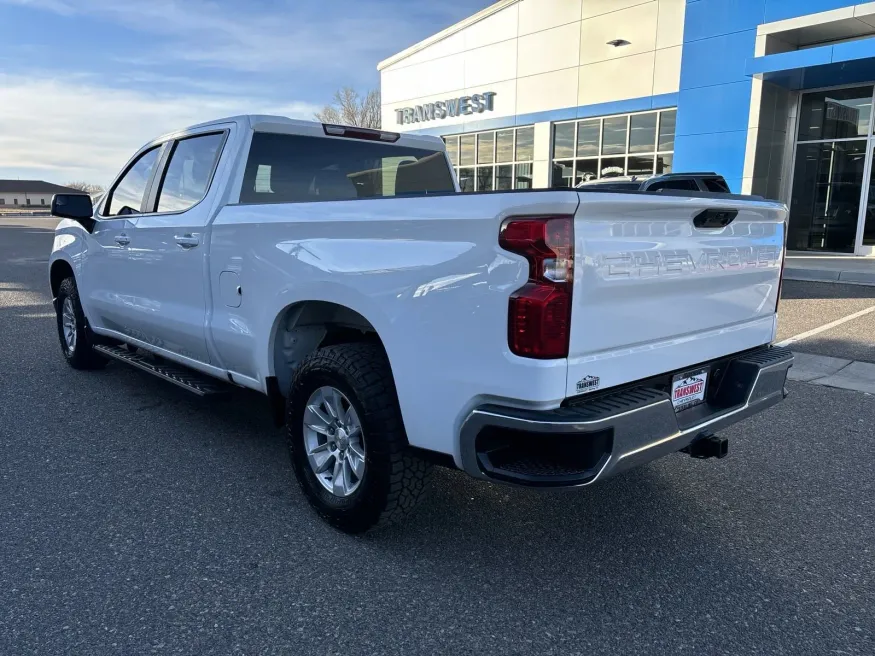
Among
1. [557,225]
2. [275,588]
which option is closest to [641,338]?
[557,225]

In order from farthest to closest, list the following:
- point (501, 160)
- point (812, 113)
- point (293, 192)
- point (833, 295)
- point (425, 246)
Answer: point (501, 160), point (812, 113), point (833, 295), point (293, 192), point (425, 246)

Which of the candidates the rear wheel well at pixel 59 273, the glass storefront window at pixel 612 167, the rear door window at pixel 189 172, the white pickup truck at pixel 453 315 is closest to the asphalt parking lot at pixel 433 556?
the white pickup truck at pixel 453 315

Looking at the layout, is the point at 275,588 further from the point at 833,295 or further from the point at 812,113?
the point at 812,113

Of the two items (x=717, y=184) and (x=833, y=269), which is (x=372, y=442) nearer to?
(x=717, y=184)

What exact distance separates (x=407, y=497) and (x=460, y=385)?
711 mm

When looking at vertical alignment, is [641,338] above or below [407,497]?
above

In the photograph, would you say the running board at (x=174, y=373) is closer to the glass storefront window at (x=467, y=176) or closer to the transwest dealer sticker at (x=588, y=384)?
the transwest dealer sticker at (x=588, y=384)

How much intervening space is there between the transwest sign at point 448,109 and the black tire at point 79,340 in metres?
18.9

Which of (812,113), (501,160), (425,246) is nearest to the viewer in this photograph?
(425,246)

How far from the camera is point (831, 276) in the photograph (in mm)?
12422

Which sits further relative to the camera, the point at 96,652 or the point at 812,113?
the point at 812,113

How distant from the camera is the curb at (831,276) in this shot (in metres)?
12.0

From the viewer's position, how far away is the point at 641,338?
2.64 meters

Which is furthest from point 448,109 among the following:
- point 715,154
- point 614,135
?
point 715,154
